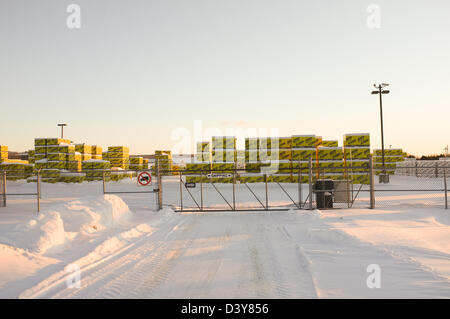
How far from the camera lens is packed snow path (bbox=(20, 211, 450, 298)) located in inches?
190

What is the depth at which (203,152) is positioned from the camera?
1363 inches

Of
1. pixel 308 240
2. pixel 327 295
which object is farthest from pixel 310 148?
pixel 327 295

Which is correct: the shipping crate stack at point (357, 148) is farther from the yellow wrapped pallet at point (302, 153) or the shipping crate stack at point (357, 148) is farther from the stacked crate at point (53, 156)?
the stacked crate at point (53, 156)

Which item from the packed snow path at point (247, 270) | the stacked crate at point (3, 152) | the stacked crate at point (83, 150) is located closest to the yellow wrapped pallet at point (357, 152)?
the packed snow path at point (247, 270)

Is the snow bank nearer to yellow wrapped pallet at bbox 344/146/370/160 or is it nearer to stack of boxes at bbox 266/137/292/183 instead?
stack of boxes at bbox 266/137/292/183

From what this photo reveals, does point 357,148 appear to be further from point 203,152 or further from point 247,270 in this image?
point 247,270

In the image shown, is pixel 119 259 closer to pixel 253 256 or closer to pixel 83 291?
pixel 83 291

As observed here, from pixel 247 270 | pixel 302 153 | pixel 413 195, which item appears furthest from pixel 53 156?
pixel 247 270

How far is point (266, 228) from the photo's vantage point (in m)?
10.2

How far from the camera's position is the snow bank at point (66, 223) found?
745cm

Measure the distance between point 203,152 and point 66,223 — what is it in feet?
83.3

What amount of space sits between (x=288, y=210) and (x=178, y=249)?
749 centimetres

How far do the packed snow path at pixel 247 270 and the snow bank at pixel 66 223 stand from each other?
71.5 inches

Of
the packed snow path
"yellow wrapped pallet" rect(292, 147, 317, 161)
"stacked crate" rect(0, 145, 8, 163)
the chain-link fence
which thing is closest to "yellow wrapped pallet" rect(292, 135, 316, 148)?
"yellow wrapped pallet" rect(292, 147, 317, 161)
